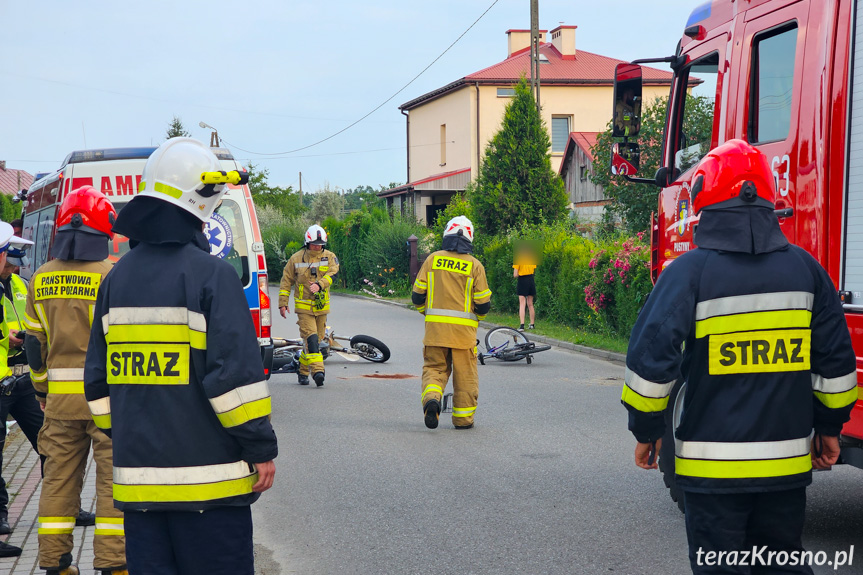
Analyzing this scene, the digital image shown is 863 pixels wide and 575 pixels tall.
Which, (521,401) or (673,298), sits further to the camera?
(521,401)

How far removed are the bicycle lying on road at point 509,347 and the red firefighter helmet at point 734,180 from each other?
10194 millimetres

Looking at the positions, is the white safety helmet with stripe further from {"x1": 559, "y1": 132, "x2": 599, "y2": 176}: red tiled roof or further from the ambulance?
{"x1": 559, "y1": 132, "x2": 599, "y2": 176}: red tiled roof

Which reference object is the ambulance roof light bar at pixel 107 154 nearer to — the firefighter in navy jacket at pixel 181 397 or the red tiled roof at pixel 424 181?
the firefighter in navy jacket at pixel 181 397

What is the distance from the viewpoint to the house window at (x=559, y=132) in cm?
4461

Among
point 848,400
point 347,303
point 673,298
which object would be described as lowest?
point 347,303

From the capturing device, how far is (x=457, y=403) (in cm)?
862

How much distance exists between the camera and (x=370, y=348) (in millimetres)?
13984

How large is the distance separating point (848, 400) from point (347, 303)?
26134mm

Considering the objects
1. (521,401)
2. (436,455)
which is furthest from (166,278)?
(521,401)

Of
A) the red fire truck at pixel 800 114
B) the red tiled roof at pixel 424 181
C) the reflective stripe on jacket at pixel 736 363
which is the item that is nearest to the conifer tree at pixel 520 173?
the red tiled roof at pixel 424 181

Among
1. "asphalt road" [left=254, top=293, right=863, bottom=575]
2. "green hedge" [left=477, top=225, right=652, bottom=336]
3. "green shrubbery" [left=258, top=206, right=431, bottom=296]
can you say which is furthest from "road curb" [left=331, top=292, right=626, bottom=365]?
"green shrubbery" [left=258, top=206, right=431, bottom=296]

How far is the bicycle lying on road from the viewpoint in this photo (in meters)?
13.6

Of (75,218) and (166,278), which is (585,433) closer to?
(75,218)

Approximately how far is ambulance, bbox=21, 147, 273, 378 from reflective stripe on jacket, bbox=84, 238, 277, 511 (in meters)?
4.80
